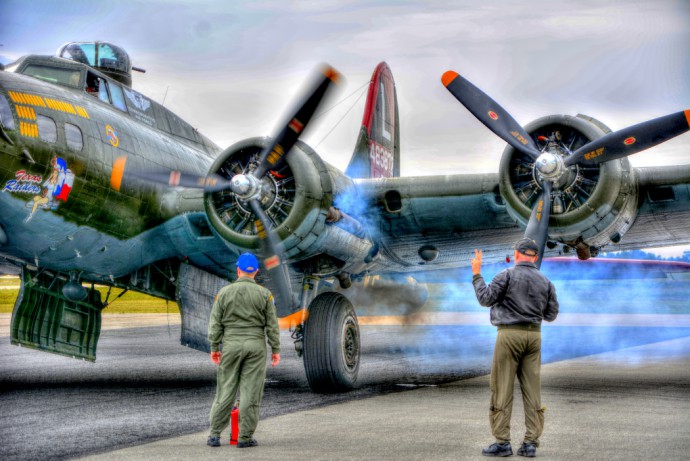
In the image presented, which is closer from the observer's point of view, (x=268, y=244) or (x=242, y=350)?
(x=242, y=350)

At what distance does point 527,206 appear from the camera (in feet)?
34.2

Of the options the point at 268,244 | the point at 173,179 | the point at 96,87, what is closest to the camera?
the point at 268,244

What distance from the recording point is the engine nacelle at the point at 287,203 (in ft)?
33.2

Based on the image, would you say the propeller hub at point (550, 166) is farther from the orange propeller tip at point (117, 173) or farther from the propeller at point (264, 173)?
the orange propeller tip at point (117, 173)

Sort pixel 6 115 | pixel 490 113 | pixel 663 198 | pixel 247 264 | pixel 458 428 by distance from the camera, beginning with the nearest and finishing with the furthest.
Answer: pixel 247 264, pixel 458 428, pixel 6 115, pixel 663 198, pixel 490 113

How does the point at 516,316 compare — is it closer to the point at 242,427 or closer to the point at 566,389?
the point at 242,427

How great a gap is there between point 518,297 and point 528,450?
1119mm

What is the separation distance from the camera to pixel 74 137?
9.95 meters

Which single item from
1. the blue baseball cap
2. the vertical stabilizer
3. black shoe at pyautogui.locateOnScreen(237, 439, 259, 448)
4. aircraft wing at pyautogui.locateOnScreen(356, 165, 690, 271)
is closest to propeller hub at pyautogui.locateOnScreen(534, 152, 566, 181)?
aircraft wing at pyautogui.locateOnScreen(356, 165, 690, 271)

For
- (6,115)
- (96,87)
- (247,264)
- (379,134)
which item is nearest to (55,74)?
(96,87)

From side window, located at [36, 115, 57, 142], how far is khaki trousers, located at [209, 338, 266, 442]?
408 cm

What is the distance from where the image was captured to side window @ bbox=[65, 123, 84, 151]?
9.86 metres

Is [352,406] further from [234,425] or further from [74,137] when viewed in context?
[74,137]

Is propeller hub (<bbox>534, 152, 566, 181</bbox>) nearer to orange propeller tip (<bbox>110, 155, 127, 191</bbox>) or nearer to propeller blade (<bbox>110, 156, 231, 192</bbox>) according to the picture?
propeller blade (<bbox>110, 156, 231, 192</bbox>)
